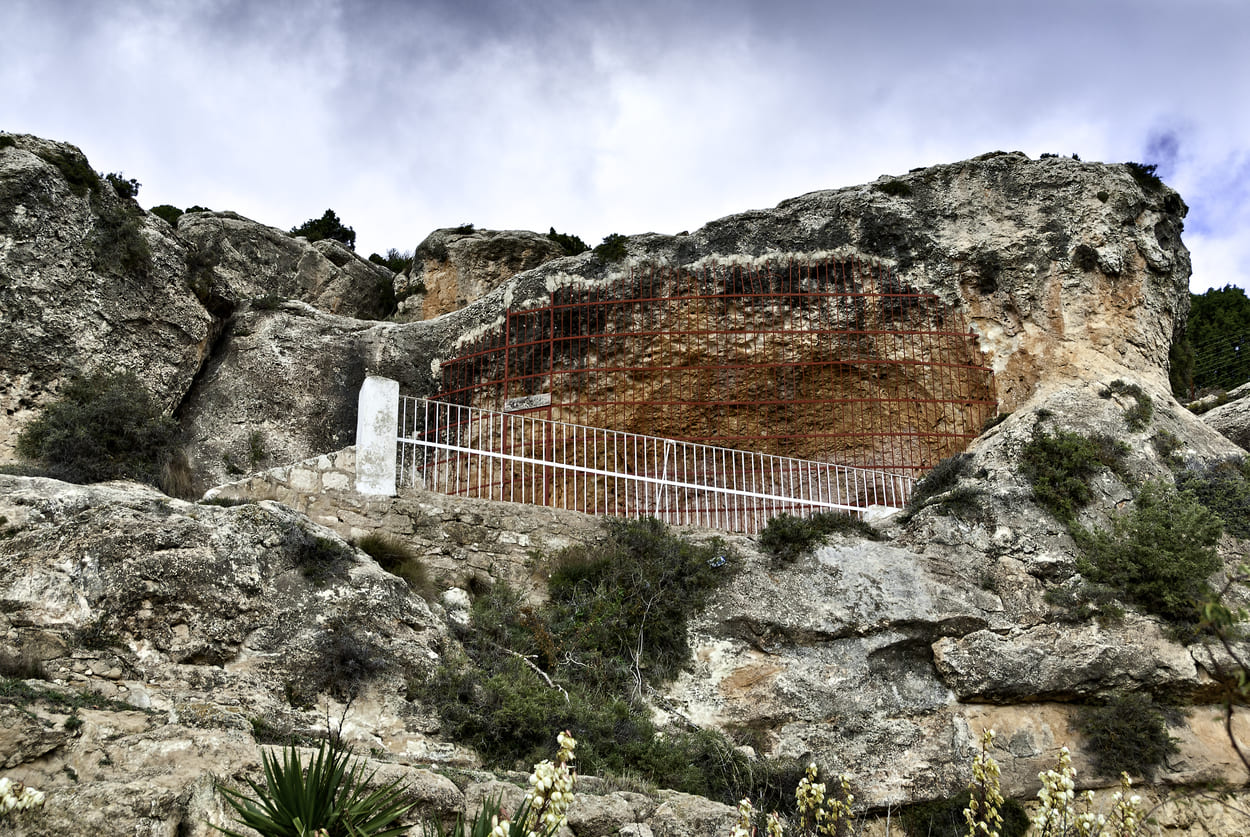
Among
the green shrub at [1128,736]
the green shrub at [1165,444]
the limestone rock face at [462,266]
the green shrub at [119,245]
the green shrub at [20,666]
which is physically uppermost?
the limestone rock face at [462,266]

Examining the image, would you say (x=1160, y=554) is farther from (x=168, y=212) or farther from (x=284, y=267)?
(x=168, y=212)

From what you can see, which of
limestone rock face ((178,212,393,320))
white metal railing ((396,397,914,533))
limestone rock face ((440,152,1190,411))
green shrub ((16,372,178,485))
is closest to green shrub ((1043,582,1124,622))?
white metal railing ((396,397,914,533))

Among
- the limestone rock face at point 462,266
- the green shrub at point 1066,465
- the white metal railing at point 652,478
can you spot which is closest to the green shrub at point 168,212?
the limestone rock face at point 462,266

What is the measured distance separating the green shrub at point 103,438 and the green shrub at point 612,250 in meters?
6.45

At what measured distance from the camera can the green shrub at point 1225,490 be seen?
1032cm

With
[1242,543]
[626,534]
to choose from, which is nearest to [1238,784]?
[1242,543]

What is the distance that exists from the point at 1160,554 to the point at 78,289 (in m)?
13.2

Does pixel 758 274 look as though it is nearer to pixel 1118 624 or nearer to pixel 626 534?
pixel 626 534

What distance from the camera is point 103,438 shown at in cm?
1058

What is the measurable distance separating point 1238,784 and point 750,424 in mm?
7514

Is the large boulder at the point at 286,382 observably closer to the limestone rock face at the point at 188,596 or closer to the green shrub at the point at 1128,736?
the limestone rock face at the point at 188,596

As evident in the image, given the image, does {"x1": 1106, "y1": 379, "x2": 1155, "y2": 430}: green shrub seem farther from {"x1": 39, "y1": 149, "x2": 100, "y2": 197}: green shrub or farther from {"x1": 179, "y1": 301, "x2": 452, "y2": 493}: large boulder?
{"x1": 39, "y1": 149, "x2": 100, "y2": 197}: green shrub

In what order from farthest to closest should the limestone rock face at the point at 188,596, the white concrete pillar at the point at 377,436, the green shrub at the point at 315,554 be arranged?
the white concrete pillar at the point at 377,436, the green shrub at the point at 315,554, the limestone rock face at the point at 188,596

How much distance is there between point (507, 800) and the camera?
569 cm
